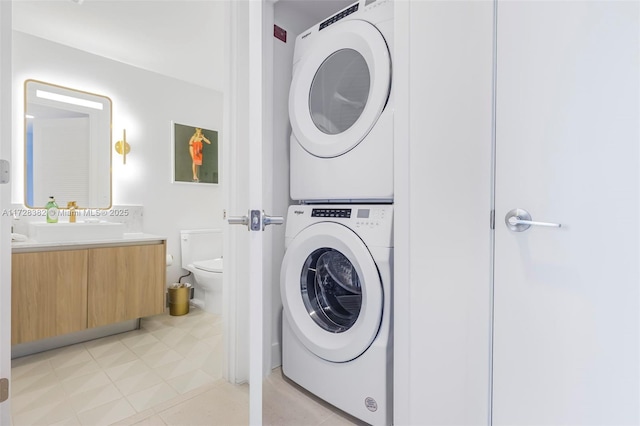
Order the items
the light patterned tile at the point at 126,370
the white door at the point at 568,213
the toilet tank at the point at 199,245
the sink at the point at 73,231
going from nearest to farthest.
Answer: the white door at the point at 568,213 → the light patterned tile at the point at 126,370 → the sink at the point at 73,231 → the toilet tank at the point at 199,245

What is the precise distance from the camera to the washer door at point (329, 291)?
4.07 feet

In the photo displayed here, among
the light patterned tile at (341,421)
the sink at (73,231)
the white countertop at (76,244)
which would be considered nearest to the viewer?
the light patterned tile at (341,421)

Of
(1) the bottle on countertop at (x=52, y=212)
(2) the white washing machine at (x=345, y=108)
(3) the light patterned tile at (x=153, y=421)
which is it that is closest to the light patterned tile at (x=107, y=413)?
(3) the light patterned tile at (x=153, y=421)

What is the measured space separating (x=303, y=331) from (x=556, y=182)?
3.72ft

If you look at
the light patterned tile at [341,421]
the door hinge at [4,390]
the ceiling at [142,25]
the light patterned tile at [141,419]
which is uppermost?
the ceiling at [142,25]

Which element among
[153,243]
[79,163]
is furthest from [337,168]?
[79,163]

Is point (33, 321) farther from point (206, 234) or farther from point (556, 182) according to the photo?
point (556, 182)

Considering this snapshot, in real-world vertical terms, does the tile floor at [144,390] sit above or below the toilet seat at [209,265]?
below

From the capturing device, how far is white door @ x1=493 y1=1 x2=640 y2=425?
778 mm

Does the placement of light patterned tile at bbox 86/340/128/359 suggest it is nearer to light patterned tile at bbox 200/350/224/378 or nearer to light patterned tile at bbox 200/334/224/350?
light patterned tile at bbox 200/334/224/350

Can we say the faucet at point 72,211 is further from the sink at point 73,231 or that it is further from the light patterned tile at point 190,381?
the light patterned tile at point 190,381

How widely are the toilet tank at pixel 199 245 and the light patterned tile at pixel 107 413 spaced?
150 centimetres

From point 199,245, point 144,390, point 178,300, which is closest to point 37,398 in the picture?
point 144,390

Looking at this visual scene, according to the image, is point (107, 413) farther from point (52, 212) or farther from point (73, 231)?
point (52, 212)
